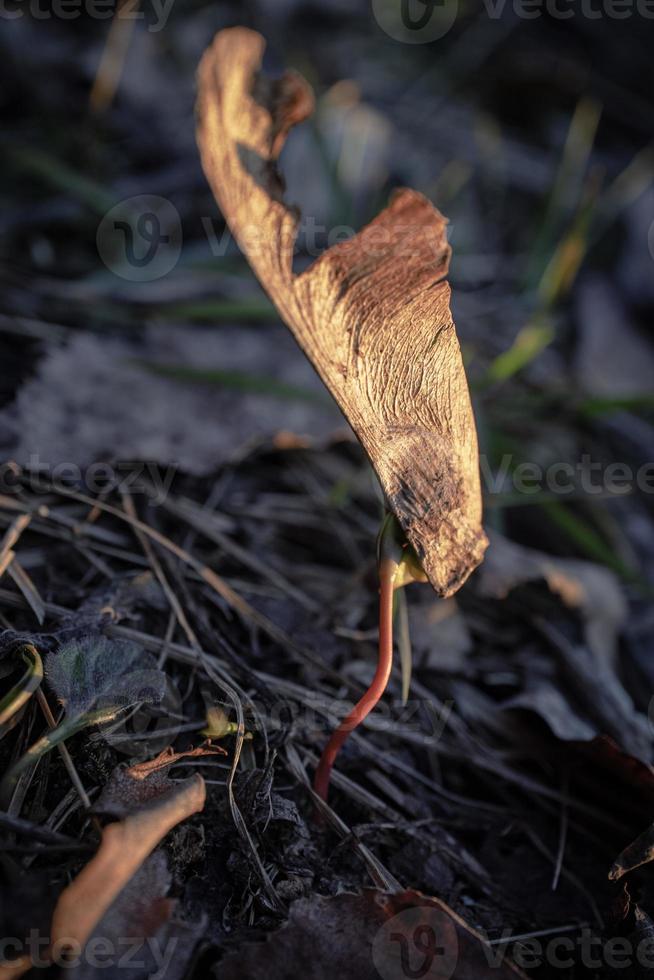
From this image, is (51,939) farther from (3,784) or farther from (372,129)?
(372,129)

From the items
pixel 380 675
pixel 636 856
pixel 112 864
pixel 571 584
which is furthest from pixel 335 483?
pixel 112 864

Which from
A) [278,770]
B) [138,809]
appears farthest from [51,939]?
[278,770]

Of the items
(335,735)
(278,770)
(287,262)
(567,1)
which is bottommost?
(278,770)

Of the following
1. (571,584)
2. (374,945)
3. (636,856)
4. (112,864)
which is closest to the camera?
(112,864)

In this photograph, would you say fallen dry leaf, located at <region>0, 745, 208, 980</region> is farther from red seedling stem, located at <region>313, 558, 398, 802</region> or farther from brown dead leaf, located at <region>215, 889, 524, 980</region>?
red seedling stem, located at <region>313, 558, 398, 802</region>

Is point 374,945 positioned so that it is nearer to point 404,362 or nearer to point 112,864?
point 112,864
